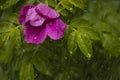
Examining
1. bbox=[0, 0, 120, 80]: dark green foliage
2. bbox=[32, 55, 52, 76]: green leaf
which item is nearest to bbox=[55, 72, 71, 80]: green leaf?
bbox=[0, 0, 120, 80]: dark green foliage

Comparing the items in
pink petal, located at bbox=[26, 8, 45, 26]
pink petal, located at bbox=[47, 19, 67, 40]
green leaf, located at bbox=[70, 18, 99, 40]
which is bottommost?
green leaf, located at bbox=[70, 18, 99, 40]

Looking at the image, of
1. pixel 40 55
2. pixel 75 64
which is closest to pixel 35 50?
pixel 40 55

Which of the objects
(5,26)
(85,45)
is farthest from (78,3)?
(5,26)

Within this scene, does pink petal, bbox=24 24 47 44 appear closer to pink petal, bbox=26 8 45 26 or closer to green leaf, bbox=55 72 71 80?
pink petal, bbox=26 8 45 26

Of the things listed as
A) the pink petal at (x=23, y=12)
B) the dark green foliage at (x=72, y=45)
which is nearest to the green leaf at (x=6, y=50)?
the dark green foliage at (x=72, y=45)

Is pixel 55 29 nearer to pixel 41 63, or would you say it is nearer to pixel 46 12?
pixel 46 12

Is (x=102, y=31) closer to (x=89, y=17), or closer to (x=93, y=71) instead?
(x=89, y=17)
